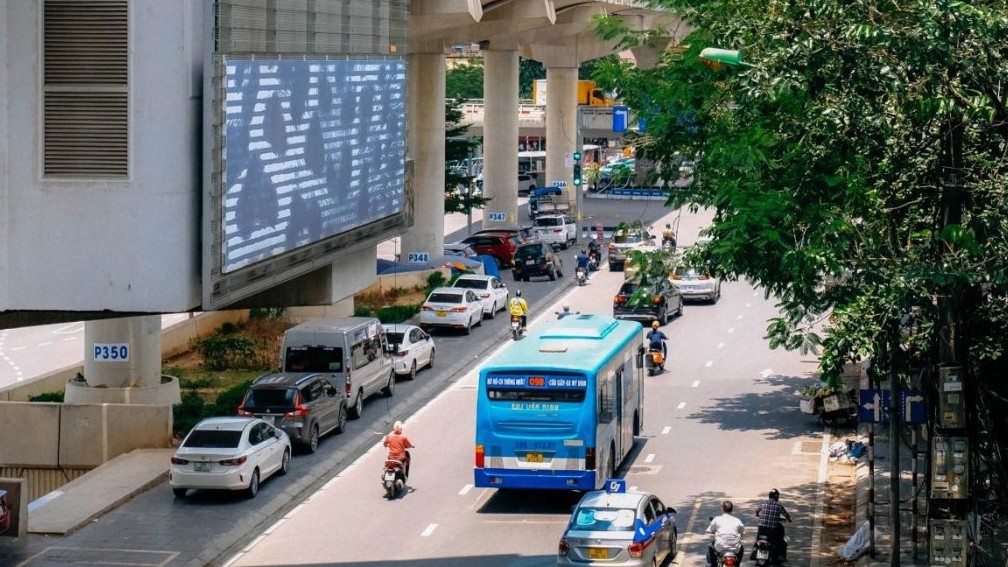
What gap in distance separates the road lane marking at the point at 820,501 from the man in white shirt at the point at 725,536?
1.85 metres

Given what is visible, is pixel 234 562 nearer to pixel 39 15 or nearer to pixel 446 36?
pixel 39 15

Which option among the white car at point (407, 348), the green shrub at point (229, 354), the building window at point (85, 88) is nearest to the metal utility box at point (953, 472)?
the building window at point (85, 88)

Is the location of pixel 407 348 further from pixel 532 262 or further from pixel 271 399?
pixel 532 262

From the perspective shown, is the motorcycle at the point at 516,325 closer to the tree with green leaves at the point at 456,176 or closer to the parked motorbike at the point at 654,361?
the parked motorbike at the point at 654,361

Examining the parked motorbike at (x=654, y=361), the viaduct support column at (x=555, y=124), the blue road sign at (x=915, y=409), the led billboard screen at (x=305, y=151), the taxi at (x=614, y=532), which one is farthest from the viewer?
the viaduct support column at (x=555, y=124)

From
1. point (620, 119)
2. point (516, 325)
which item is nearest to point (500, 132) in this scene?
point (620, 119)

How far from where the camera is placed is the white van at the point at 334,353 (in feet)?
125

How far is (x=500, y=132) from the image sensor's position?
77.8 meters

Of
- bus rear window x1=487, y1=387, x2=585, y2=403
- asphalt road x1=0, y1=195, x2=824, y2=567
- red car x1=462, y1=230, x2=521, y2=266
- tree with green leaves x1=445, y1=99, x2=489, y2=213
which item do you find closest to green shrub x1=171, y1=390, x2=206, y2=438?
asphalt road x1=0, y1=195, x2=824, y2=567

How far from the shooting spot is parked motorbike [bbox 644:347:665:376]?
4531 centimetres

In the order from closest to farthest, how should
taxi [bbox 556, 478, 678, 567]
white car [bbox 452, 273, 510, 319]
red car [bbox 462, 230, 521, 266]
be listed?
taxi [bbox 556, 478, 678, 567], white car [bbox 452, 273, 510, 319], red car [bbox 462, 230, 521, 266]

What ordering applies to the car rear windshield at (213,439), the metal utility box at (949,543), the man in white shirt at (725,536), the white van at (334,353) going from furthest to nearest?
the white van at (334,353), the car rear windshield at (213,439), the man in white shirt at (725,536), the metal utility box at (949,543)

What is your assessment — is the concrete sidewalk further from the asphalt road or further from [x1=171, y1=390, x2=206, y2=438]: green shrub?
[x1=171, y1=390, x2=206, y2=438]: green shrub

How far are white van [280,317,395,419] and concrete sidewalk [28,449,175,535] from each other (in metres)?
3.87
